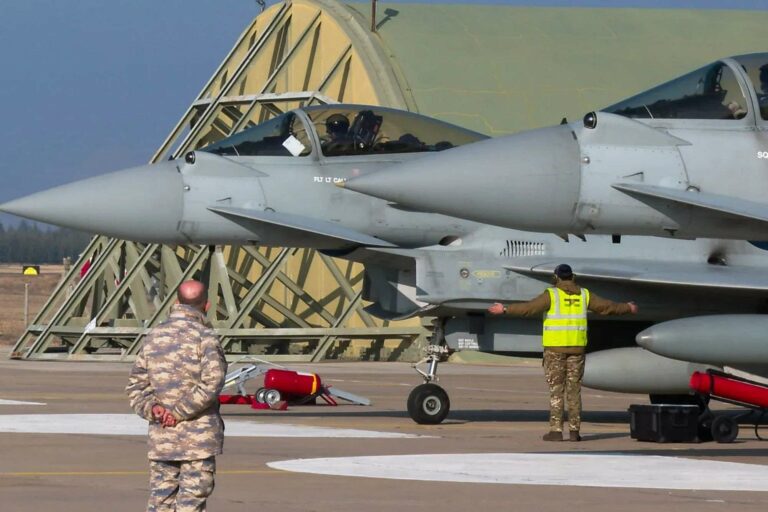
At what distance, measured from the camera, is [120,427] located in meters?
14.4

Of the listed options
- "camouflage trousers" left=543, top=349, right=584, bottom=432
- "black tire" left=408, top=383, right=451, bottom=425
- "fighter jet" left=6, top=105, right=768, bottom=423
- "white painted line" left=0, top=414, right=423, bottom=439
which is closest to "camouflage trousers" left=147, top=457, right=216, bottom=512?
"white painted line" left=0, top=414, right=423, bottom=439

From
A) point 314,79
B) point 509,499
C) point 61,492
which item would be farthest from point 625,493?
point 314,79

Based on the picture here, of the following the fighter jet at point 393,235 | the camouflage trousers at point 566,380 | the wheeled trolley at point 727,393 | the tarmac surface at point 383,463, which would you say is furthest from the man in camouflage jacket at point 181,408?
the fighter jet at point 393,235

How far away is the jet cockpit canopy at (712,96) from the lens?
11359mm

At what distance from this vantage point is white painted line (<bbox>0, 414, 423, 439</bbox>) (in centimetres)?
1381

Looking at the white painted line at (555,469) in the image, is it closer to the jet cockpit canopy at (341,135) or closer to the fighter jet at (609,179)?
the fighter jet at (609,179)

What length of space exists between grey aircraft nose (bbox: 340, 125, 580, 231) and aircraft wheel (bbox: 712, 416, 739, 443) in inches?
156

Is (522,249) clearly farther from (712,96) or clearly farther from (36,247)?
(36,247)

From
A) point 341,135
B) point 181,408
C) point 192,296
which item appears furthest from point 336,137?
point 181,408

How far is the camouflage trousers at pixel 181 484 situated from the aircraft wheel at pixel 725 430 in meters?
7.36

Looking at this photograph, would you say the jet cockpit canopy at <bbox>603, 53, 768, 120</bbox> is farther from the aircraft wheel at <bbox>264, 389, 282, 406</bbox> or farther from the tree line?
the tree line

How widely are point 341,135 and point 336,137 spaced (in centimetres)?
6

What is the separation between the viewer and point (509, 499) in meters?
9.38

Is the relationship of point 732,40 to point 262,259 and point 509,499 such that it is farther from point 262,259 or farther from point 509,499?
point 509,499
